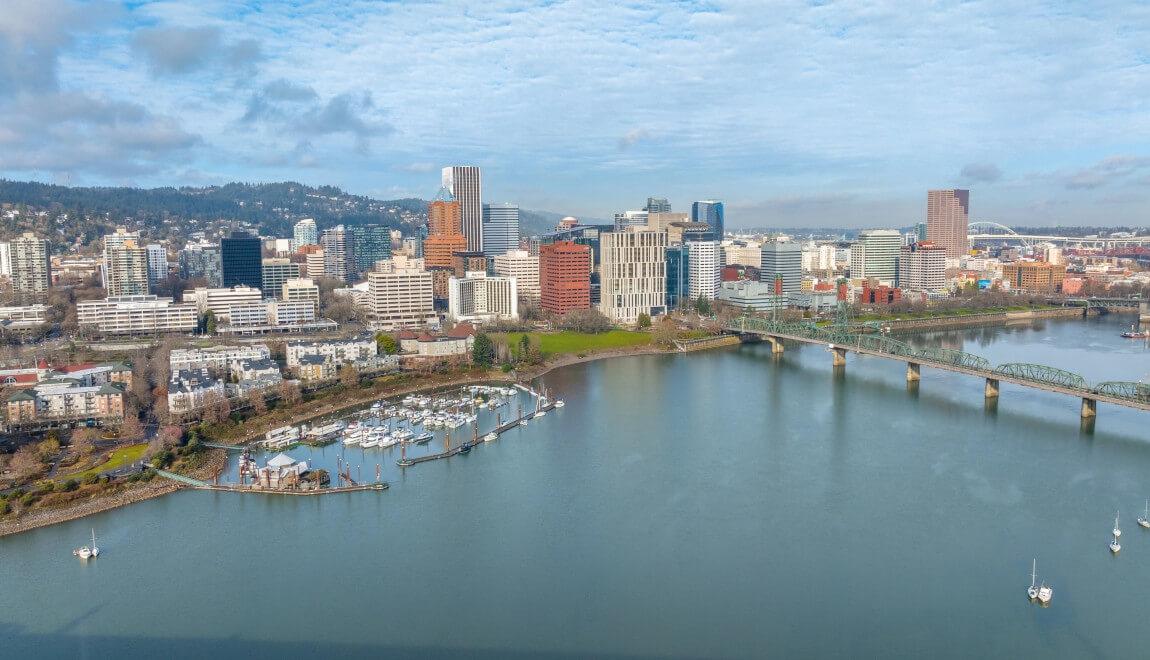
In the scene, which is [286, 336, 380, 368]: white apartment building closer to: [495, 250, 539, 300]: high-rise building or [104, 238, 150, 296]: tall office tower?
[104, 238, 150, 296]: tall office tower

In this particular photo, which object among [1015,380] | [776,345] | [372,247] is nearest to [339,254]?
[372,247]

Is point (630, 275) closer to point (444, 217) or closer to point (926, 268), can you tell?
point (926, 268)

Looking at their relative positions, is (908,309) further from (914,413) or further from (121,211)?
(121,211)

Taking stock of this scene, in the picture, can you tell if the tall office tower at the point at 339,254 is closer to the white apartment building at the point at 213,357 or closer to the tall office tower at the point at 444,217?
the tall office tower at the point at 444,217

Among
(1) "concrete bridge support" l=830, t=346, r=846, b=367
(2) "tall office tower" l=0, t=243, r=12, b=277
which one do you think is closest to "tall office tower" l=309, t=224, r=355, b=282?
(2) "tall office tower" l=0, t=243, r=12, b=277

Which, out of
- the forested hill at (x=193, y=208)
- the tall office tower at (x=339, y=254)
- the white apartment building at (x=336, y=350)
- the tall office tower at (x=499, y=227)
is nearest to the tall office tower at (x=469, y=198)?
the tall office tower at (x=499, y=227)

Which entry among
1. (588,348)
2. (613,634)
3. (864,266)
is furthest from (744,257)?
(613,634)
